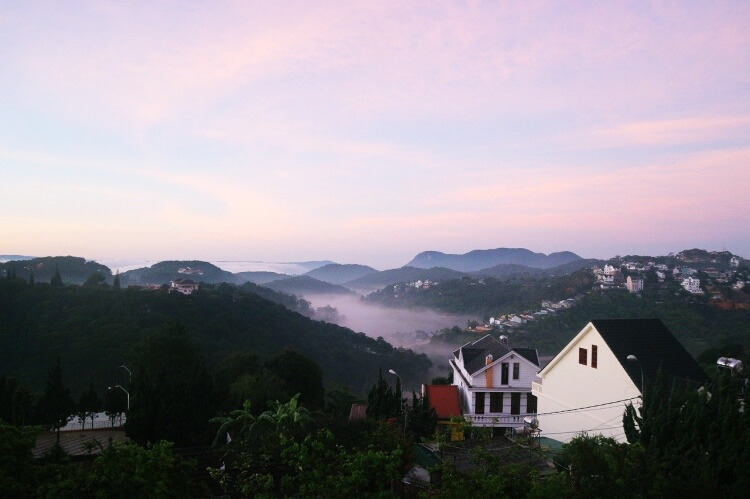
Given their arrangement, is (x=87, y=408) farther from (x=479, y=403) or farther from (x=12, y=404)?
(x=479, y=403)

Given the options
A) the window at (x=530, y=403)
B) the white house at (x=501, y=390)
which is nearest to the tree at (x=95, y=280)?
the white house at (x=501, y=390)

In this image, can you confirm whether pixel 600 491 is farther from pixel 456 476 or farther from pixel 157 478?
pixel 157 478

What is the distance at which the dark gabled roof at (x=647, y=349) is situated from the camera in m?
17.0

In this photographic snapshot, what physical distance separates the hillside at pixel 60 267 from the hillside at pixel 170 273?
52.7 ft

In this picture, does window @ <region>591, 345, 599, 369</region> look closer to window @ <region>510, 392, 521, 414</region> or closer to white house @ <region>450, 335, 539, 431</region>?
white house @ <region>450, 335, 539, 431</region>

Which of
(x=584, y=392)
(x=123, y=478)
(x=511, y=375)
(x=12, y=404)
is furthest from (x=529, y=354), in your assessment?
(x=123, y=478)

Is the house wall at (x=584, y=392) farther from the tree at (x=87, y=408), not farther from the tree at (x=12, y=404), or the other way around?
the tree at (x=87, y=408)

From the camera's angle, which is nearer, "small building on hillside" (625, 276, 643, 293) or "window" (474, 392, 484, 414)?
"window" (474, 392, 484, 414)

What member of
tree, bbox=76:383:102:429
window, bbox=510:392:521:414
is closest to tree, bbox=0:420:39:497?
tree, bbox=76:383:102:429

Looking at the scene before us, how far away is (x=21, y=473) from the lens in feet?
22.5

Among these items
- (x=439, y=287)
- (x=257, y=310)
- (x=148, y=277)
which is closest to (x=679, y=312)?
(x=257, y=310)

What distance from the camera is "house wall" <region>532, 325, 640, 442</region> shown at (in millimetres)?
17344

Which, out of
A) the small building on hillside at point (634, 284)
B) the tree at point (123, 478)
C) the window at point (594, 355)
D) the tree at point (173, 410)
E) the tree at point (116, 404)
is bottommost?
the tree at point (116, 404)

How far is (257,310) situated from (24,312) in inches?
1206
